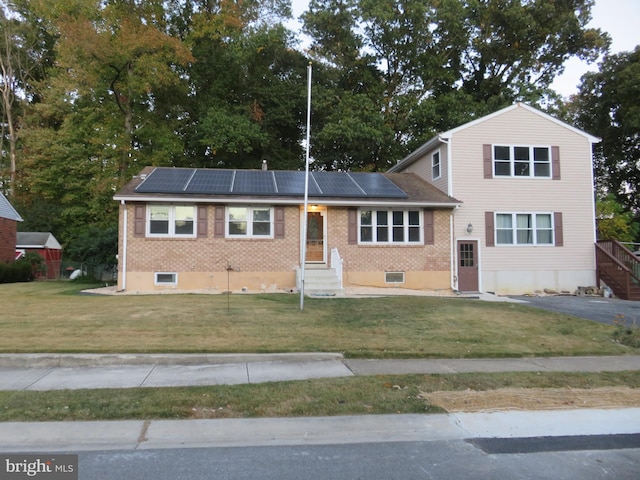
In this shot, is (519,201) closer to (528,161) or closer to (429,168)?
(528,161)

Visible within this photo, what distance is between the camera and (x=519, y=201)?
61.6 feet

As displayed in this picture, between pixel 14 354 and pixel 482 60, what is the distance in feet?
105

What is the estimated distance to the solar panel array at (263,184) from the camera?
17.0m

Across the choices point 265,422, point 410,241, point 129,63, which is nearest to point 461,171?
point 410,241

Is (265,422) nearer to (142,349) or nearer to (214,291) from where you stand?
(142,349)

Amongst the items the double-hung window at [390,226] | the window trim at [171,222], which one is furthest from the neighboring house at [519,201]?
the window trim at [171,222]

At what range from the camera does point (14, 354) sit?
23.1 ft

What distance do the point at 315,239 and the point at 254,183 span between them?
3.36 m

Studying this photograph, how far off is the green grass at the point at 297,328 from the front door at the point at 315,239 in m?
4.62

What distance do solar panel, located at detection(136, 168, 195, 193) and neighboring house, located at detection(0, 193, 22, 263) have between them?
47.6 ft

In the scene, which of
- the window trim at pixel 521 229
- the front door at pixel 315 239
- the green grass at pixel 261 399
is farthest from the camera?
the window trim at pixel 521 229

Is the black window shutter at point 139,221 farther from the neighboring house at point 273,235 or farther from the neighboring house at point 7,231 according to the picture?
the neighboring house at point 7,231

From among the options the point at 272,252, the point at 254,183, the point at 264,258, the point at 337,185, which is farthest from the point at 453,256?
the point at 254,183

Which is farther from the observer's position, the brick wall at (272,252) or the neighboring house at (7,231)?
the neighboring house at (7,231)
